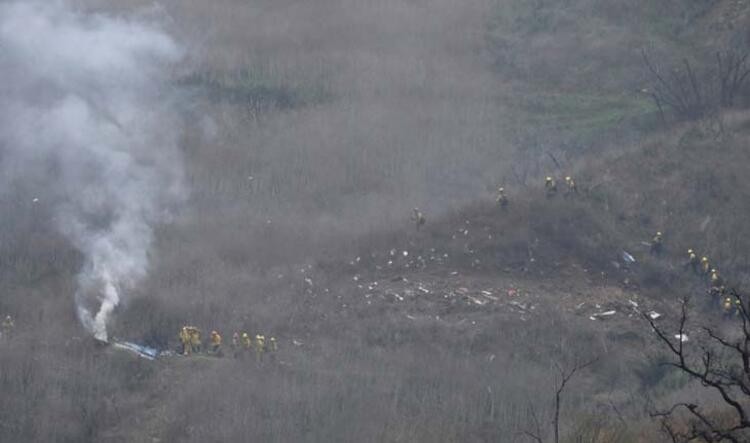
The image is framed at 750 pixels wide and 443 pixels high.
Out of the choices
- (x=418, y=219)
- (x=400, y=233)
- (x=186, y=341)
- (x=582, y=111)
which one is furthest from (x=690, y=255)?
(x=186, y=341)

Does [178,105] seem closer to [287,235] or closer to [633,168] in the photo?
[287,235]

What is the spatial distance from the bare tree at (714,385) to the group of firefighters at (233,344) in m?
8.37

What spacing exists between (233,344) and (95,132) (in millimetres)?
11283

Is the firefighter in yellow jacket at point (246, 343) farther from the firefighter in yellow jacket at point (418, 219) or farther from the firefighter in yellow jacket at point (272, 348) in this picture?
the firefighter in yellow jacket at point (418, 219)

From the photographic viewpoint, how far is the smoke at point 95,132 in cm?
3666

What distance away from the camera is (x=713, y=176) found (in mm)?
40562

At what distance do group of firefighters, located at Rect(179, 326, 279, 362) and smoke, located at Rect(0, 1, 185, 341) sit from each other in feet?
5.90

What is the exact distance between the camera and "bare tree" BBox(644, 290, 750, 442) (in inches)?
665

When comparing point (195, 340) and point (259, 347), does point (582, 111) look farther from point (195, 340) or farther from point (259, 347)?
point (195, 340)

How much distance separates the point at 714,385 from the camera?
16.9m

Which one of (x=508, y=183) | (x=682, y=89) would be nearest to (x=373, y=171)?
(x=508, y=183)

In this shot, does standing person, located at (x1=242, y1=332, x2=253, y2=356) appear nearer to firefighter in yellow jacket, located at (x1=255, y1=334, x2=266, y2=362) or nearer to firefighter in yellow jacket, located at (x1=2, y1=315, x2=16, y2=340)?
firefighter in yellow jacket, located at (x1=255, y1=334, x2=266, y2=362)

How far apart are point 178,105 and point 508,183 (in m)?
10.7

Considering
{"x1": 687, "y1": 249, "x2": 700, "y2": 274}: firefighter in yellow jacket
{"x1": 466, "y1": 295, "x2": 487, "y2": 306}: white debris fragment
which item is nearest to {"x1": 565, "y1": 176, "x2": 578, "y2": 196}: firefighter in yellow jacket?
{"x1": 687, "y1": 249, "x2": 700, "y2": 274}: firefighter in yellow jacket
